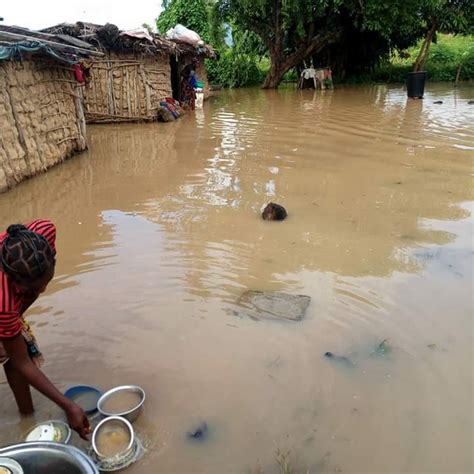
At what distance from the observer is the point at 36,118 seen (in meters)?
6.58

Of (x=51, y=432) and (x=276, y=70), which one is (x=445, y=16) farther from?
(x=51, y=432)

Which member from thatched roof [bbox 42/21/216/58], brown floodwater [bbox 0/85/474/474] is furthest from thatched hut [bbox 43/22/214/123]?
brown floodwater [bbox 0/85/474/474]

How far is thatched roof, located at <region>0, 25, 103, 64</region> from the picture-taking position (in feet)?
18.5

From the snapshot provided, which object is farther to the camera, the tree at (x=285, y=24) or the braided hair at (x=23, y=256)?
the tree at (x=285, y=24)

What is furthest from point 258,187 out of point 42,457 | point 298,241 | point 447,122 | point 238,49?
point 238,49

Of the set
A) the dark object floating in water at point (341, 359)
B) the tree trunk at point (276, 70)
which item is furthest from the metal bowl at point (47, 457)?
the tree trunk at point (276, 70)

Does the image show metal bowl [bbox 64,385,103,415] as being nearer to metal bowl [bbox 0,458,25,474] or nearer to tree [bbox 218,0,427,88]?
metal bowl [bbox 0,458,25,474]

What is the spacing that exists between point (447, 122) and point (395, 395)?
28.9 ft

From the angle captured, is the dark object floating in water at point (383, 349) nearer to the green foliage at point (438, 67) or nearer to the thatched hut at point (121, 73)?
the thatched hut at point (121, 73)

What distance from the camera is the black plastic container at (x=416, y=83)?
13641mm

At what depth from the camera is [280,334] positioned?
2.87 m

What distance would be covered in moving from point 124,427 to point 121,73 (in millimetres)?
10602

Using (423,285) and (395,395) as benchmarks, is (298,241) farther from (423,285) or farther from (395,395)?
(395,395)

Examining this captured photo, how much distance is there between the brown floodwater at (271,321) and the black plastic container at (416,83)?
770cm
